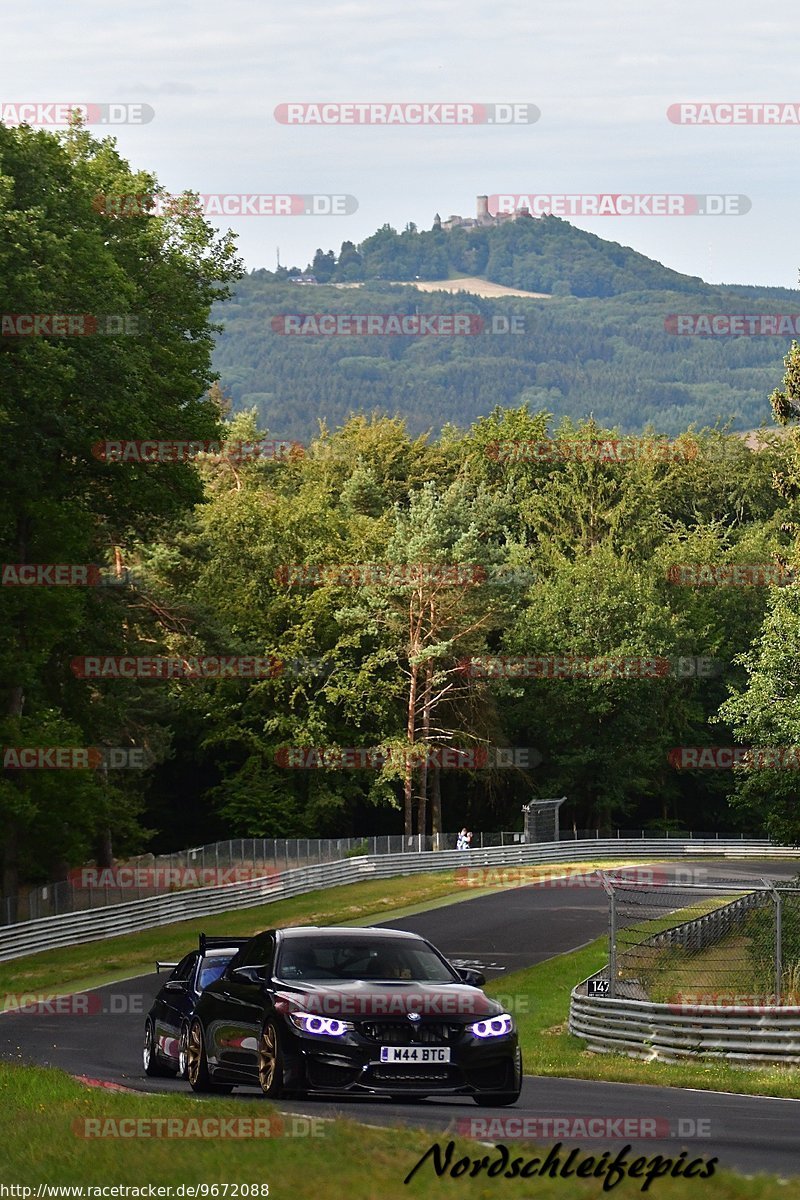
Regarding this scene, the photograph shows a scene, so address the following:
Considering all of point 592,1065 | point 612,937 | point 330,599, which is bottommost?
point 592,1065

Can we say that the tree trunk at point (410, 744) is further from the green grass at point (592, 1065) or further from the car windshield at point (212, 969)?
the car windshield at point (212, 969)

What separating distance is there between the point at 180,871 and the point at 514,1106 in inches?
1513

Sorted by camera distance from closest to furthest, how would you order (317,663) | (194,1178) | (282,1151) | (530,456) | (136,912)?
(194,1178), (282,1151), (136,912), (317,663), (530,456)

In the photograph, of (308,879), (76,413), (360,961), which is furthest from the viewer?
(308,879)

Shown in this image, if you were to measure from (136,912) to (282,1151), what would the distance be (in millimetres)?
36887

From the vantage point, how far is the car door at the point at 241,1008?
47.4ft

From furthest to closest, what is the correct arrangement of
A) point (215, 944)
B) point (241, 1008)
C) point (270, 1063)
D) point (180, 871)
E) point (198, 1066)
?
point (180, 871)
point (215, 944)
point (198, 1066)
point (241, 1008)
point (270, 1063)

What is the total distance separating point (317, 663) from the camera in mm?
75938

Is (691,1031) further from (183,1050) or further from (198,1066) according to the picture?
(198,1066)

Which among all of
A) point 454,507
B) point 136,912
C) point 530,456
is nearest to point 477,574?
point 454,507

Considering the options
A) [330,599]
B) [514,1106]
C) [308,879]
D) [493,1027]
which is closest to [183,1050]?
[514,1106]

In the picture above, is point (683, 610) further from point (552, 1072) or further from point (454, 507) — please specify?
point (552, 1072)

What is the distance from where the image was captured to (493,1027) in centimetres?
1402

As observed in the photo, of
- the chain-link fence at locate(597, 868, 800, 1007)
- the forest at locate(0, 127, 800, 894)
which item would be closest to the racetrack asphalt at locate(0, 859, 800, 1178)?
the chain-link fence at locate(597, 868, 800, 1007)
